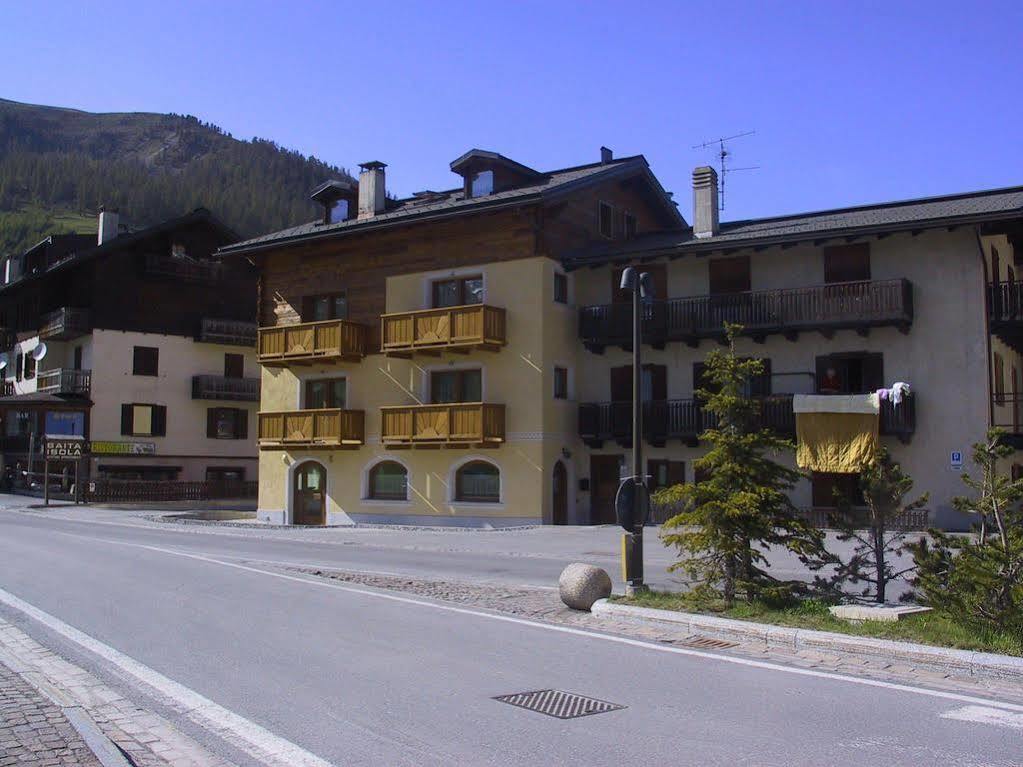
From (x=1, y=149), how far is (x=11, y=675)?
219573 millimetres

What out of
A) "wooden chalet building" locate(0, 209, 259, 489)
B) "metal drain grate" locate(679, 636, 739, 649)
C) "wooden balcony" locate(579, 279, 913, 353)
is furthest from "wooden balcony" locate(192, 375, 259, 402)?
"metal drain grate" locate(679, 636, 739, 649)

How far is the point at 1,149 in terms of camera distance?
199 meters

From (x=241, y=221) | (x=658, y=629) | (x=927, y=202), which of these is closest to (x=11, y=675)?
(x=658, y=629)

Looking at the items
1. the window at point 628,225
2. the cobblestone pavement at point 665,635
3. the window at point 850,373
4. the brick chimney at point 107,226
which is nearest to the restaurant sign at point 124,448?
the brick chimney at point 107,226

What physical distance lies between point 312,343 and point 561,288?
355 inches

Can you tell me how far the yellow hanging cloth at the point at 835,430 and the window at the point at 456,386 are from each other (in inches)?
399

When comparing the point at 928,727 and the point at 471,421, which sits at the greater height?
the point at 471,421

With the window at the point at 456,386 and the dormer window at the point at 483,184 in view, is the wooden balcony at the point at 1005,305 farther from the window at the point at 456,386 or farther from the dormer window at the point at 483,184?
the dormer window at the point at 483,184

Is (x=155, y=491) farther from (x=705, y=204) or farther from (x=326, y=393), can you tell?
(x=705, y=204)

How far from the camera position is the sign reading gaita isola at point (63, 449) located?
42562mm

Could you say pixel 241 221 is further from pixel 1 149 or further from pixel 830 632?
pixel 830 632

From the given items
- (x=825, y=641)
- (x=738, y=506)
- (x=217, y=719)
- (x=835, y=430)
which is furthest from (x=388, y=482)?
(x=217, y=719)

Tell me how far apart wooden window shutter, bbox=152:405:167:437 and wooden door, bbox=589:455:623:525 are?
2830 centimetres

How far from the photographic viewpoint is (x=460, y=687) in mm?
8000
